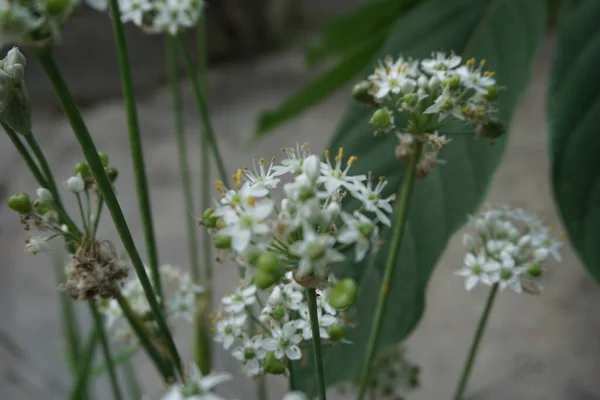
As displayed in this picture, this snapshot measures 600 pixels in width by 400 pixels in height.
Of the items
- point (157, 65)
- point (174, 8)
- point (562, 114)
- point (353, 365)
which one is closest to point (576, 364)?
point (562, 114)

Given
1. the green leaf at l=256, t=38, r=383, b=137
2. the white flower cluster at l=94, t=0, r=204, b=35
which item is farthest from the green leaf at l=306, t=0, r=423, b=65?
the white flower cluster at l=94, t=0, r=204, b=35

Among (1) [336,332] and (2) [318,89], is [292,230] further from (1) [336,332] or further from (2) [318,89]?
(2) [318,89]

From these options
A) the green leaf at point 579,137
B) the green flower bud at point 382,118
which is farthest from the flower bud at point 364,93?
the green leaf at point 579,137

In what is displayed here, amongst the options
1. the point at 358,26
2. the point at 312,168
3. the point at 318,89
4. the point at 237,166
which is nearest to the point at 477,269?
the point at 312,168

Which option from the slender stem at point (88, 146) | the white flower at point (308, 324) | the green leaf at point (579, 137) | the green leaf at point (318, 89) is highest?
the green leaf at point (318, 89)

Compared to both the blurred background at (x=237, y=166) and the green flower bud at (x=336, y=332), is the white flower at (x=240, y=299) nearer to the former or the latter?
the green flower bud at (x=336, y=332)

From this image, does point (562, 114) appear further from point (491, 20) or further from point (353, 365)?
point (353, 365)
